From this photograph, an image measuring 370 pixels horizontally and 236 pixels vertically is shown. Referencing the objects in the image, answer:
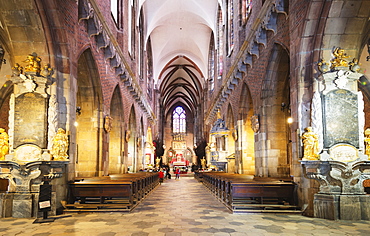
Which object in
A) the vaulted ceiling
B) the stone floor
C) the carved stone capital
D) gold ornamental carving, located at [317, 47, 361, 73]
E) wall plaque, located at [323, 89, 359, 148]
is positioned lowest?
the stone floor

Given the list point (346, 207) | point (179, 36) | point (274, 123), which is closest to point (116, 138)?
point (274, 123)

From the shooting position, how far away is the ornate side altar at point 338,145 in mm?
7191

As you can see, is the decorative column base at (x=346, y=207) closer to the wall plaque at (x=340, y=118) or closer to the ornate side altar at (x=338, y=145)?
the ornate side altar at (x=338, y=145)

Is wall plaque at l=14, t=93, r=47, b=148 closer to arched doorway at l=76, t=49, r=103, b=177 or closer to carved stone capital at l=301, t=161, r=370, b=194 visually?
arched doorway at l=76, t=49, r=103, b=177

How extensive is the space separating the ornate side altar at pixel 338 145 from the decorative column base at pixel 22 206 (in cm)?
670

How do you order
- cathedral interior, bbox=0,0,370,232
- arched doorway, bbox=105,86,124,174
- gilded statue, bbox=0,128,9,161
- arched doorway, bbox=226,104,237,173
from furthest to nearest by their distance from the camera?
1. arched doorway, bbox=226,104,237,173
2. arched doorway, bbox=105,86,124,174
3. gilded statue, bbox=0,128,9,161
4. cathedral interior, bbox=0,0,370,232

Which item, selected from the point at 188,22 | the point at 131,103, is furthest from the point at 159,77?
the point at 131,103

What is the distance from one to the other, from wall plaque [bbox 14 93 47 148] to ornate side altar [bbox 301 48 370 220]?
21.5 feet

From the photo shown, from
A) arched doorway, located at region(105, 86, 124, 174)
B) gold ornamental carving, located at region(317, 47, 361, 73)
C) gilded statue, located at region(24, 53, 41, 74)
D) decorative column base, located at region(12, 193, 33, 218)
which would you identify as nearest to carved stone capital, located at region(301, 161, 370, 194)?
gold ornamental carving, located at region(317, 47, 361, 73)

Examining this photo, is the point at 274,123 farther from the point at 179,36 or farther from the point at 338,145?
the point at 179,36

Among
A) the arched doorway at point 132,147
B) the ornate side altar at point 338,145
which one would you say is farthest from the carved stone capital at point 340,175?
the arched doorway at point 132,147

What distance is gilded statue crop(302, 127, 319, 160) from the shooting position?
7480 millimetres

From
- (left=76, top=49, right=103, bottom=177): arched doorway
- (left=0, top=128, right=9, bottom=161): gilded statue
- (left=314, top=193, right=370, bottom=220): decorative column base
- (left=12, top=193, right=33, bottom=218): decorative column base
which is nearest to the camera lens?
(left=314, top=193, right=370, bottom=220): decorative column base

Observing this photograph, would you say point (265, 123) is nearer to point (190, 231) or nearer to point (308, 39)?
point (308, 39)
